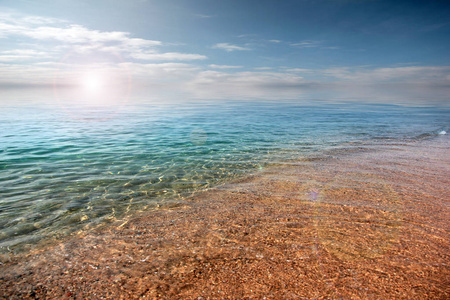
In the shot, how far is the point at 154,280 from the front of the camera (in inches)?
145

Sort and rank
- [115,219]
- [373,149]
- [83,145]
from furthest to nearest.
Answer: [83,145] < [373,149] < [115,219]

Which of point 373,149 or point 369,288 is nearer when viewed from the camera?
point 369,288

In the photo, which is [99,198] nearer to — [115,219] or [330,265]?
[115,219]

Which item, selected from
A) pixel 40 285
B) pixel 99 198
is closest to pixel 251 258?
pixel 40 285

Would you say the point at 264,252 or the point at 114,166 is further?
the point at 114,166

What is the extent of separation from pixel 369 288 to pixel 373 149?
10112 mm

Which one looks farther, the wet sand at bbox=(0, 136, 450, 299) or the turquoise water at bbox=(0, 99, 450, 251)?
the turquoise water at bbox=(0, 99, 450, 251)

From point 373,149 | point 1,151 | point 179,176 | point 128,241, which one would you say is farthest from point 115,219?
point 373,149

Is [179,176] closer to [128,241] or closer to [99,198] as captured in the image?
[99,198]

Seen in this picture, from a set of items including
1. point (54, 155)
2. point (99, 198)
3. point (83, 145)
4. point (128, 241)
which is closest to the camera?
point (128, 241)

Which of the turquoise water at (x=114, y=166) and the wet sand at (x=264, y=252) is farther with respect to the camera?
the turquoise water at (x=114, y=166)

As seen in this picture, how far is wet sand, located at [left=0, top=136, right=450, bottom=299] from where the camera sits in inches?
137

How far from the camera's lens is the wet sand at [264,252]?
347 cm

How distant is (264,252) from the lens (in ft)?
14.0
